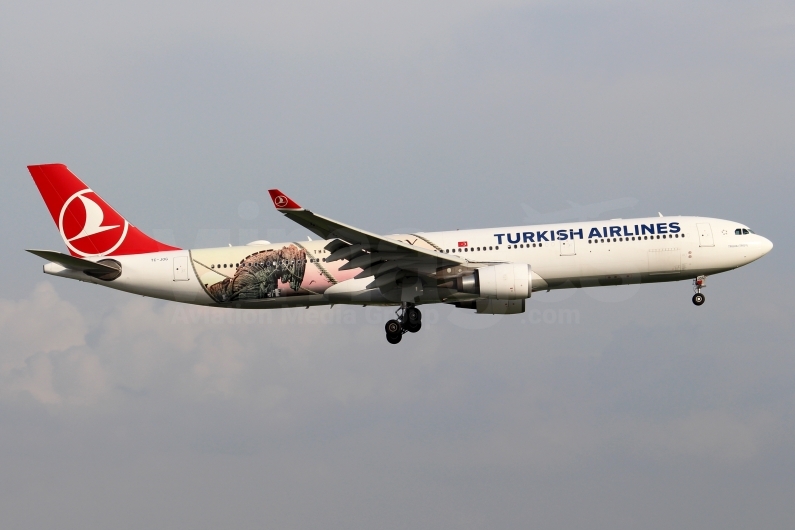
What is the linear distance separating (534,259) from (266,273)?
9.96 metres

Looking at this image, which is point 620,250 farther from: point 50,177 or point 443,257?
point 50,177

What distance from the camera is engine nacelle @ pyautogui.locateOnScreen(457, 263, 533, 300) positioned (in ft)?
119

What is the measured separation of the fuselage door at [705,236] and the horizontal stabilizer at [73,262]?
22.0 metres

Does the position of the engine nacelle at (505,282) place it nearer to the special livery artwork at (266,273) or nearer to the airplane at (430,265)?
the airplane at (430,265)

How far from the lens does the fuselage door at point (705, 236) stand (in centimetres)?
3859

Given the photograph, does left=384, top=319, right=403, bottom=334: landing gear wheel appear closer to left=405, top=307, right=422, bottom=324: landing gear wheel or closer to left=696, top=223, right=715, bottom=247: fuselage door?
left=405, top=307, right=422, bottom=324: landing gear wheel

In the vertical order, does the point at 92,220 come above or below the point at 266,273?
above

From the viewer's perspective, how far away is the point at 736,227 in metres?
39.3

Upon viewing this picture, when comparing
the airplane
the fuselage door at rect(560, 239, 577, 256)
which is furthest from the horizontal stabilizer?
Answer: the fuselage door at rect(560, 239, 577, 256)

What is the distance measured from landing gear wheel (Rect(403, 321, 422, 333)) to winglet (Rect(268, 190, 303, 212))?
8.66 metres


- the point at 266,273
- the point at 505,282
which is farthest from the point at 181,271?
the point at 505,282

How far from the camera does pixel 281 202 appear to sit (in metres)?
32.1

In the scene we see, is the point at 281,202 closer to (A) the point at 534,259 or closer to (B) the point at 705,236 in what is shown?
(A) the point at 534,259

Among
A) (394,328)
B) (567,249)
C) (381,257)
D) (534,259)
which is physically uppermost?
(567,249)
